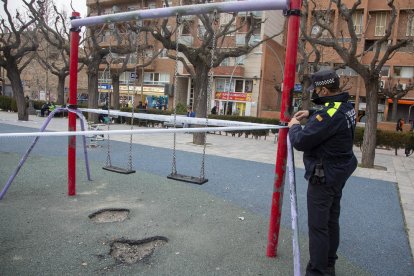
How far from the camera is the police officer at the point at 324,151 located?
8.72 feet

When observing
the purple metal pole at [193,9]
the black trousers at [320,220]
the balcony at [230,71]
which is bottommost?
the black trousers at [320,220]

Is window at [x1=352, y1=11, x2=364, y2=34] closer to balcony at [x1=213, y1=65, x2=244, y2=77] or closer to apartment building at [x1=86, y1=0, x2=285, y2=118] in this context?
apartment building at [x1=86, y1=0, x2=285, y2=118]

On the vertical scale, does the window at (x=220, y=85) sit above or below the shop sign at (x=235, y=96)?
above

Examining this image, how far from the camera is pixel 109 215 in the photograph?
4.44m

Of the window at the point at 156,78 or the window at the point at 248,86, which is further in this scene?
the window at the point at 156,78

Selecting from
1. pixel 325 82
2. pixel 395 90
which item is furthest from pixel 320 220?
pixel 395 90

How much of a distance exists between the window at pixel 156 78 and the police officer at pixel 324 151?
35319 millimetres

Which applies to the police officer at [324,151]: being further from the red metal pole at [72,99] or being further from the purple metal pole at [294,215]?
the red metal pole at [72,99]

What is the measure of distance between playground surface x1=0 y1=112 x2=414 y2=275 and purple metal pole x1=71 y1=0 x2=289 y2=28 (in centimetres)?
249

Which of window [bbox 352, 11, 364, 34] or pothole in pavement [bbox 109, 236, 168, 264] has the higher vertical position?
window [bbox 352, 11, 364, 34]

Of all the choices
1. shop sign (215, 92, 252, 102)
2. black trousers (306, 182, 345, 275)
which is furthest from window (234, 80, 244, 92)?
black trousers (306, 182, 345, 275)

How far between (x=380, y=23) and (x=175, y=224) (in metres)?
35.3

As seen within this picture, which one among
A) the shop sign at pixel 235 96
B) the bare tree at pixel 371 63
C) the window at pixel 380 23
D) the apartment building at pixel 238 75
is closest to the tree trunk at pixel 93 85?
the bare tree at pixel 371 63

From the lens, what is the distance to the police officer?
2658mm
